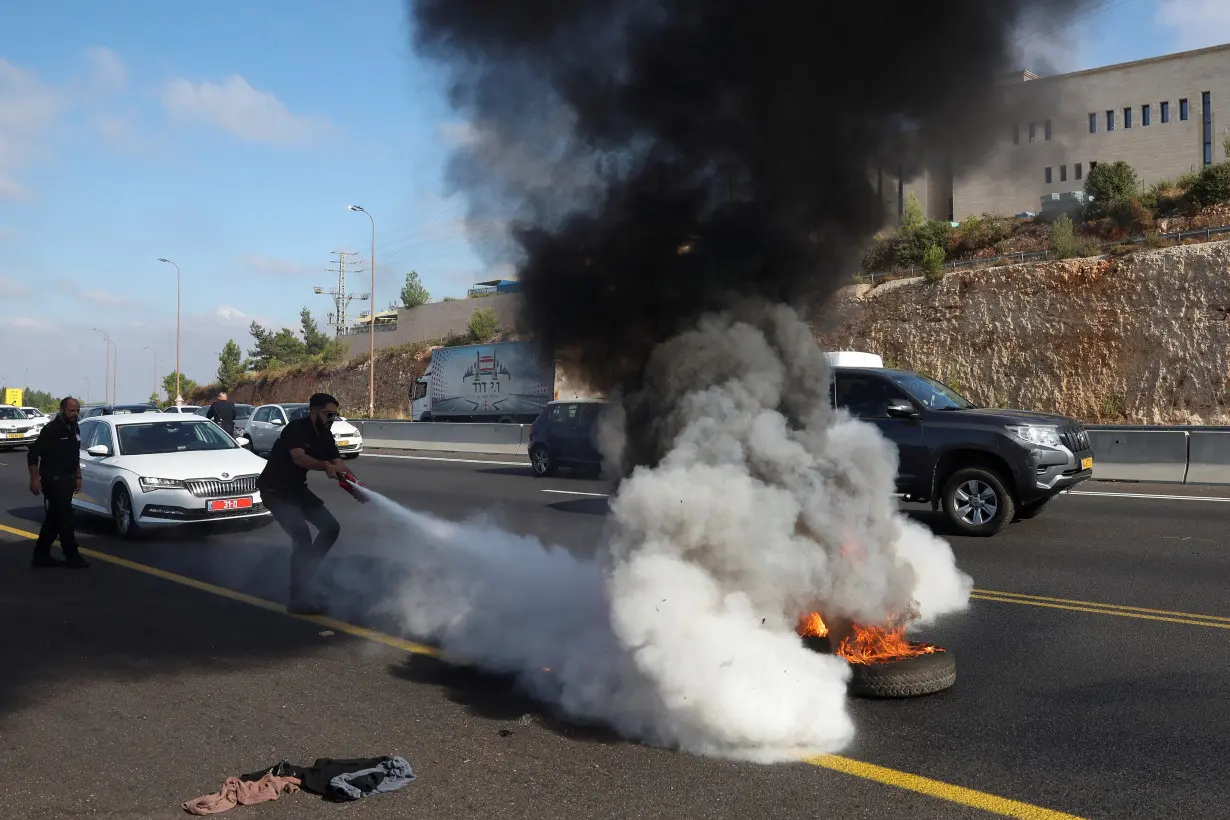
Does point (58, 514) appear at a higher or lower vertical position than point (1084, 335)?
lower

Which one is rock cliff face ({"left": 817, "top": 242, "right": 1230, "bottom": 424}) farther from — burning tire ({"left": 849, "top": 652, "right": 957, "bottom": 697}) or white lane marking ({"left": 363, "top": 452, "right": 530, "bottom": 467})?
burning tire ({"left": 849, "top": 652, "right": 957, "bottom": 697})

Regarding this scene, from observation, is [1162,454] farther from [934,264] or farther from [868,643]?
[934,264]

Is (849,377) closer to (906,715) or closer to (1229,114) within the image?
(906,715)

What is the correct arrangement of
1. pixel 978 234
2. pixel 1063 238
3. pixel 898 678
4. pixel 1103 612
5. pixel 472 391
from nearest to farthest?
pixel 898 678
pixel 1103 612
pixel 1063 238
pixel 472 391
pixel 978 234

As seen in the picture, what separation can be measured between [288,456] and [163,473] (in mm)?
4252

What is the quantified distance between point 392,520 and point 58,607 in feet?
15.4

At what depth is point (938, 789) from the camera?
3809mm

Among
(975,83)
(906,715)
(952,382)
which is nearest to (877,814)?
(906,715)

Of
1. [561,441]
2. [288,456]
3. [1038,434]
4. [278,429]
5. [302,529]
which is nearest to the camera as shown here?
[302,529]

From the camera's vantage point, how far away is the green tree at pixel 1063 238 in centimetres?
3412

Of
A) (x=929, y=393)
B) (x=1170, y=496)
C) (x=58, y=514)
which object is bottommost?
(x=1170, y=496)

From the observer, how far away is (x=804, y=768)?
4.08 meters

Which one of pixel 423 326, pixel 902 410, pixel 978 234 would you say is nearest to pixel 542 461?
pixel 902 410

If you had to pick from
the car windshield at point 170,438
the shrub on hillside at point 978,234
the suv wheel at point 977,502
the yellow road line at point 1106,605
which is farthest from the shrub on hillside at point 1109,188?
the car windshield at point 170,438
